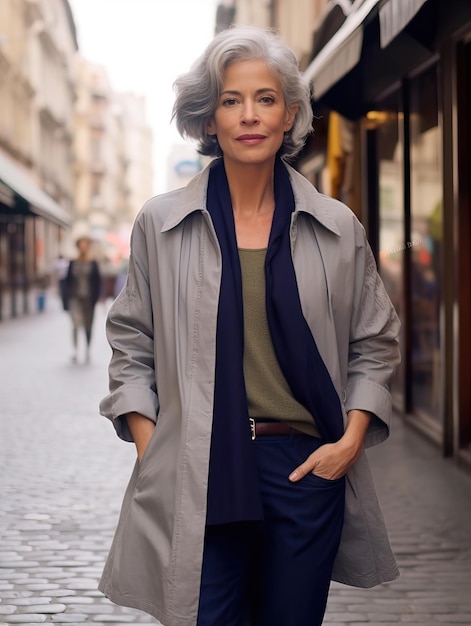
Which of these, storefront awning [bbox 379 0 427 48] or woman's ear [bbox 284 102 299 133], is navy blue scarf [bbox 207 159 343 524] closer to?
woman's ear [bbox 284 102 299 133]

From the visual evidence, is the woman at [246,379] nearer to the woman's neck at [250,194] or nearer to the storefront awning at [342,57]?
the woman's neck at [250,194]

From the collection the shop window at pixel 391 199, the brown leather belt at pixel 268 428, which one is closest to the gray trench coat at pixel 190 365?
the brown leather belt at pixel 268 428

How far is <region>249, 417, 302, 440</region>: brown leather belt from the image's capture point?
2.43m

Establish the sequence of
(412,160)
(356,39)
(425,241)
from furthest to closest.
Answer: (412,160) < (425,241) < (356,39)

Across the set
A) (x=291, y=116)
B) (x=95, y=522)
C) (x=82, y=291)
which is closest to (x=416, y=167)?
(x=95, y=522)

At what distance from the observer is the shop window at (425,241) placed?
26.6 ft

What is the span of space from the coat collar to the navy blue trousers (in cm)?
51

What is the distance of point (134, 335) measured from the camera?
2562mm

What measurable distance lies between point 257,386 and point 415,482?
171 inches

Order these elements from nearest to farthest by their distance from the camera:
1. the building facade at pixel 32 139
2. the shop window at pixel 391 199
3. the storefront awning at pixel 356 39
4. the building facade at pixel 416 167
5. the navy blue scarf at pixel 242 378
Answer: the navy blue scarf at pixel 242 378, the storefront awning at pixel 356 39, the building facade at pixel 416 167, the shop window at pixel 391 199, the building facade at pixel 32 139

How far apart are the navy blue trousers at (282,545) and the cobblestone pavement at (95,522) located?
1770 mm

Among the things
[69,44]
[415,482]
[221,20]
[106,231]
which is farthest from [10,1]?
[106,231]

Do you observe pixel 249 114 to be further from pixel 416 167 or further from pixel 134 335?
pixel 416 167

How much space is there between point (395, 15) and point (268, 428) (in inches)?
161
